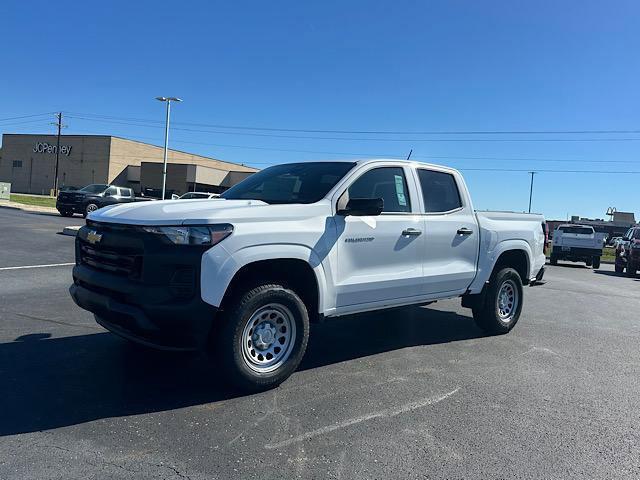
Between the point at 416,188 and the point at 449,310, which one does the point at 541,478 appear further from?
the point at 449,310

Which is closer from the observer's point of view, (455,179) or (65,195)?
(455,179)

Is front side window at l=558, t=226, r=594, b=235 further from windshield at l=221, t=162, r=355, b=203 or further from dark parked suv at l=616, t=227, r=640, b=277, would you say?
windshield at l=221, t=162, r=355, b=203

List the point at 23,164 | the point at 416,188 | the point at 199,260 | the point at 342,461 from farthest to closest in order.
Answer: the point at 23,164, the point at 416,188, the point at 199,260, the point at 342,461

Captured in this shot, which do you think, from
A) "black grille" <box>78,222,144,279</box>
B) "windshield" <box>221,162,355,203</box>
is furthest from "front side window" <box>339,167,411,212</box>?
"black grille" <box>78,222,144,279</box>

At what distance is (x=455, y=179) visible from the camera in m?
6.67

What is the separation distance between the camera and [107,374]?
15.6 feet

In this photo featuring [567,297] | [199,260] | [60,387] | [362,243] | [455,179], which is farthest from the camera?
[567,297]

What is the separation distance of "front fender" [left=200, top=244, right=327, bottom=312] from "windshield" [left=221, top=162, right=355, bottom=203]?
Answer: 0.80m

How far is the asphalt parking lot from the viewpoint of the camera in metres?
3.37

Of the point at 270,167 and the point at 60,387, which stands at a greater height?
the point at 270,167

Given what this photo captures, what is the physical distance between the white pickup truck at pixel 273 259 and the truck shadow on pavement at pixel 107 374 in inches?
19.1

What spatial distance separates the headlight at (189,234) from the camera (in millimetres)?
4039

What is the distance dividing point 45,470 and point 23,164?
262 feet

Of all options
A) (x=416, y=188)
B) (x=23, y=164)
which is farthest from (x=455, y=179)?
(x=23, y=164)
